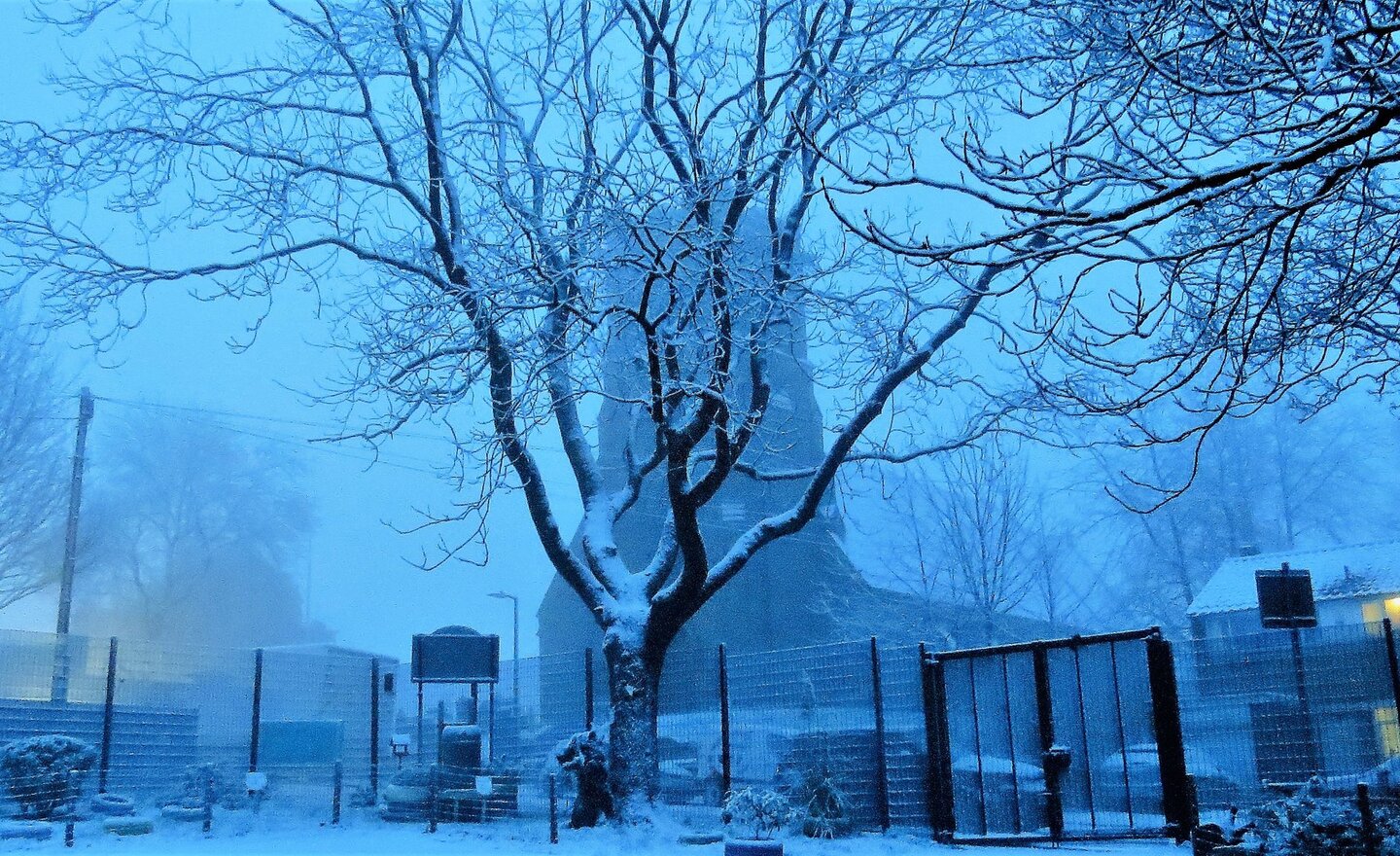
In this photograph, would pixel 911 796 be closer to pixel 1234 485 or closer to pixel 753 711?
pixel 753 711

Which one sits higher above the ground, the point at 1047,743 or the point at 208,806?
the point at 1047,743

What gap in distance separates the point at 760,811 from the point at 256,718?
7919mm

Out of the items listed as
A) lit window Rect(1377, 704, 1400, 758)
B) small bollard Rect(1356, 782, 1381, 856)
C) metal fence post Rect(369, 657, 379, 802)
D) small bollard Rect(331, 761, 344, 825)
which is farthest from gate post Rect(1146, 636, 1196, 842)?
metal fence post Rect(369, 657, 379, 802)

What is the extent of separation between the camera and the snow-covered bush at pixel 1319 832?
8031 mm

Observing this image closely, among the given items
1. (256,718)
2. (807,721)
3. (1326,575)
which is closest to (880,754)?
(807,721)

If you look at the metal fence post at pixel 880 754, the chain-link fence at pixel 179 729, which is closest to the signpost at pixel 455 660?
the chain-link fence at pixel 179 729

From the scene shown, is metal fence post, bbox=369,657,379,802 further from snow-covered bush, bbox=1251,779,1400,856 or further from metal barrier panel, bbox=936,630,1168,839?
snow-covered bush, bbox=1251,779,1400,856

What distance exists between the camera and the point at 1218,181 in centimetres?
418

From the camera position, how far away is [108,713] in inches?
551

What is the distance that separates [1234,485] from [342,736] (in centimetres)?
3247

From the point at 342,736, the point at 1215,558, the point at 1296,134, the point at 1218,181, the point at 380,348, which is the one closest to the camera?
the point at 1218,181

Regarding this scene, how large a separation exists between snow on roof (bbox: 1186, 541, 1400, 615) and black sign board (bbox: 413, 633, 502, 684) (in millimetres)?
A: 19150

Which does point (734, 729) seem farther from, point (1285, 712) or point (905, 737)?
point (1285, 712)


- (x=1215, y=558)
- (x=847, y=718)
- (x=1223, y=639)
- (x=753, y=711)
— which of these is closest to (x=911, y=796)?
(x=847, y=718)
